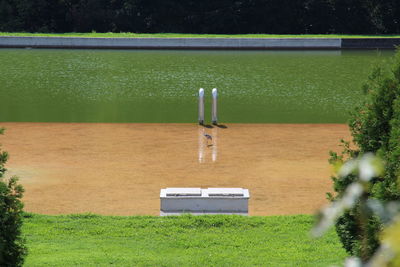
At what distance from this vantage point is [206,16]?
5297 centimetres

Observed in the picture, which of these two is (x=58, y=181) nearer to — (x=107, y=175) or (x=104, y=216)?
(x=107, y=175)

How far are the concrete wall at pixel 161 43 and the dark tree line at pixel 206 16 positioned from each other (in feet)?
21.7

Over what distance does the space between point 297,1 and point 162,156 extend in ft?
128

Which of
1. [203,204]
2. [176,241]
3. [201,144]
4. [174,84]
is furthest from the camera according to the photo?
[174,84]

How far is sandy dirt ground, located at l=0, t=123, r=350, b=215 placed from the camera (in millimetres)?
12406

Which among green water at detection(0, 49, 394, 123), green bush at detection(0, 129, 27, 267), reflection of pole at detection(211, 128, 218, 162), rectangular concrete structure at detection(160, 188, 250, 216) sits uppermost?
green bush at detection(0, 129, 27, 267)

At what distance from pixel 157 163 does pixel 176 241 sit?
597cm

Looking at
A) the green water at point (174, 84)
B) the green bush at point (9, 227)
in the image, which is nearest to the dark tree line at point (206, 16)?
the green water at point (174, 84)

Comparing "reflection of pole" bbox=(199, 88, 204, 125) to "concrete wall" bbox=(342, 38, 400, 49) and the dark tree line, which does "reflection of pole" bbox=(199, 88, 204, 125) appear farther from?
the dark tree line

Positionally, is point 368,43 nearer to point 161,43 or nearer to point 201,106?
point 161,43

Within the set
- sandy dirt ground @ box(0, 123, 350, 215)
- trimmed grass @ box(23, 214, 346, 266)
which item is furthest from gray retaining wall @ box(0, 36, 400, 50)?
trimmed grass @ box(23, 214, 346, 266)

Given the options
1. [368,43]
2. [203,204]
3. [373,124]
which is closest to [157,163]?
[203,204]

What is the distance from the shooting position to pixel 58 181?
45.1 feet

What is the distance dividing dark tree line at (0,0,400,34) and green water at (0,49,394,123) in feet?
28.6
